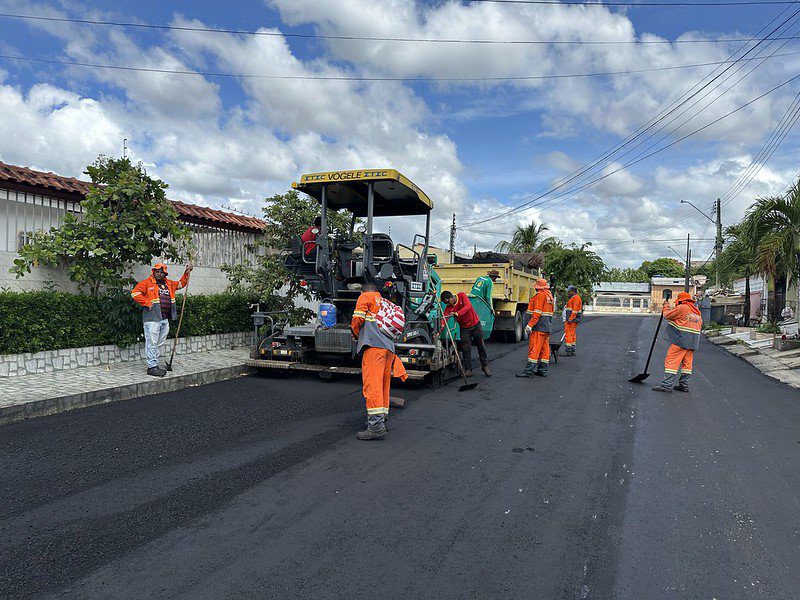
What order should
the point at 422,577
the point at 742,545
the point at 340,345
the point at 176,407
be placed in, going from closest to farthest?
the point at 422,577, the point at 742,545, the point at 176,407, the point at 340,345

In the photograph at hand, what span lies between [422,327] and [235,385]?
2.99 meters

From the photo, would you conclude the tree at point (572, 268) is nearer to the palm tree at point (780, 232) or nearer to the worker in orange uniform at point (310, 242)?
the palm tree at point (780, 232)

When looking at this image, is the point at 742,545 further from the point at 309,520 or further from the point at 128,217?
the point at 128,217

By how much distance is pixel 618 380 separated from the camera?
30.6ft

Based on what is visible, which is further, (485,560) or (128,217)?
(128,217)

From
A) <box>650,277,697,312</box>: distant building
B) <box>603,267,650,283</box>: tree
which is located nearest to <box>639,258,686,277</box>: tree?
<box>603,267,650,283</box>: tree

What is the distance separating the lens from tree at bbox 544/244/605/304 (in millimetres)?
26016

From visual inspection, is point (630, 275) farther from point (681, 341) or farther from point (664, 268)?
point (681, 341)

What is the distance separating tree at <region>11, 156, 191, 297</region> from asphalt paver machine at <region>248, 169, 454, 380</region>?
205cm

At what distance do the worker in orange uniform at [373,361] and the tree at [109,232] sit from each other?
429cm

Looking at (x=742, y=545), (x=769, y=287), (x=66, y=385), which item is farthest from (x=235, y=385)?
(x=769, y=287)

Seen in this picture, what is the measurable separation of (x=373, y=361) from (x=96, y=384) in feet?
12.8

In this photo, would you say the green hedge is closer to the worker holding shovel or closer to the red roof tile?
the worker holding shovel

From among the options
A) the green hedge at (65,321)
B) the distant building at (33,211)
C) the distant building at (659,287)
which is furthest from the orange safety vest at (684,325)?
the distant building at (659,287)
